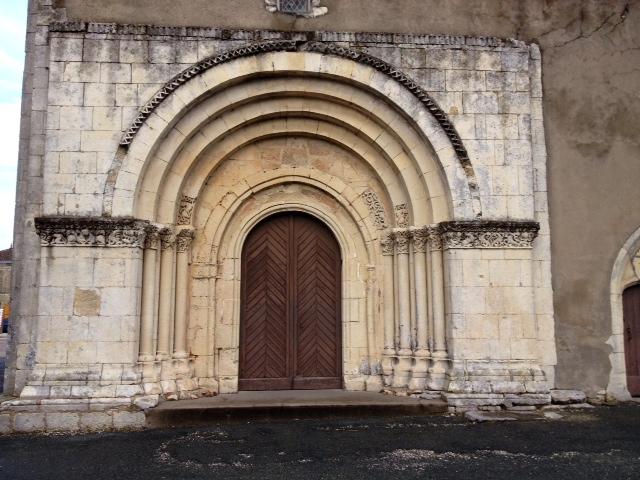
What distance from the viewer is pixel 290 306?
9289mm

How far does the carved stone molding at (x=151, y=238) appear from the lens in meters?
8.06

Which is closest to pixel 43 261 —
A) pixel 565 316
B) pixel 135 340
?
pixel 135 340

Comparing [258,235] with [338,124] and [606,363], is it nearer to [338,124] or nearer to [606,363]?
[338,124]

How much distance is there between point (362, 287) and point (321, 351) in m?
1.24

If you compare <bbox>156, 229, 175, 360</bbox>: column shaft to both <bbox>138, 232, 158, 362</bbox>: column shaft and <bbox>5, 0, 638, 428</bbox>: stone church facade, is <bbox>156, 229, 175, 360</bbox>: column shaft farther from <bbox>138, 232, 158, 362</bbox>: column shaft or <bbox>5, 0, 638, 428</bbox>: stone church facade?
<bbox>138, 232, 158, 362</bbox>: column shaft

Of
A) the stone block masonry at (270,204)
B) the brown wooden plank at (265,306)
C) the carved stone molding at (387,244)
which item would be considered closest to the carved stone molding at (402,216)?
the stone block masonry at (270,204)

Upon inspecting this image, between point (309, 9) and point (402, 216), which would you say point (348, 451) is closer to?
point (402, 216)

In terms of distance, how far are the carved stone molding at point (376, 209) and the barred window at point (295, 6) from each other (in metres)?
3.04

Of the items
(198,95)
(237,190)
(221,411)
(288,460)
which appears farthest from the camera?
(237,190)

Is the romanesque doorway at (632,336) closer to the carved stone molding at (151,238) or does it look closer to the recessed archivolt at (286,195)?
the recessed archivolt at (286,195)

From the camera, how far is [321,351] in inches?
364

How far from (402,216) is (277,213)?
2.05 meters

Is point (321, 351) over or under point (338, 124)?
under

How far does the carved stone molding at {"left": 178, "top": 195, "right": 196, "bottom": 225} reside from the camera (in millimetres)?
8805
